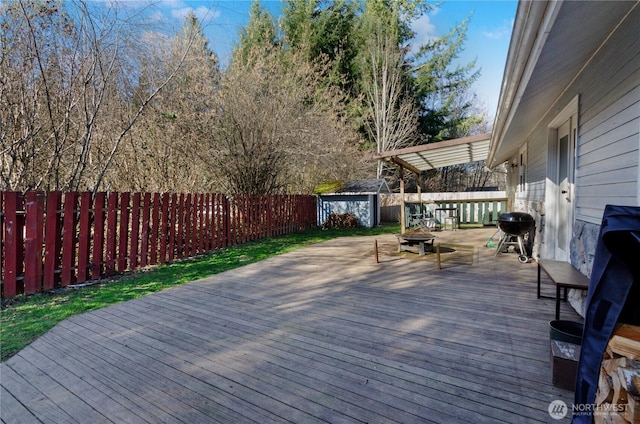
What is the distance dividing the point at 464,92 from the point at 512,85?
55.4 ft

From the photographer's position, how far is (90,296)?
153 inches

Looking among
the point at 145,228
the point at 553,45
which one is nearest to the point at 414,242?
the point at 553,45

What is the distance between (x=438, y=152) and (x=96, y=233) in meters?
7.66

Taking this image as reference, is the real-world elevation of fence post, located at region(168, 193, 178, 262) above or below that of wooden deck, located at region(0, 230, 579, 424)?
above

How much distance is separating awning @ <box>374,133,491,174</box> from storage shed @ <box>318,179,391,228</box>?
7.30 ft

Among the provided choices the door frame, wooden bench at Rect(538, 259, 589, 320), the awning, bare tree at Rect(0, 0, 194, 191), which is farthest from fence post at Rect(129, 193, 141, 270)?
the door frame

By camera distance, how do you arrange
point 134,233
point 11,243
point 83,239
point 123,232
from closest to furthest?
1. point 11,243
2. point 83,239
3. point 123,232
4. point 134,233

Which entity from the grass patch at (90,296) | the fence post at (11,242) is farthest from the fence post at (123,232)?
the fence post at (11,242)

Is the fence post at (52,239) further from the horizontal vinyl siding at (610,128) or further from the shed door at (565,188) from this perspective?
the shed door at (565,188)

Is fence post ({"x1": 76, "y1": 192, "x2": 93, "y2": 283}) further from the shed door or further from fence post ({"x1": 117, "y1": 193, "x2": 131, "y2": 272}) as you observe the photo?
the shed door

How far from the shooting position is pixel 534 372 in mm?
1989

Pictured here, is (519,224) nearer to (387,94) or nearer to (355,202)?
(355,202)

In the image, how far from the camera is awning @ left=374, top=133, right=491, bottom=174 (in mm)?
6906

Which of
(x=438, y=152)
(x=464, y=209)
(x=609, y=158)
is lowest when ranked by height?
(x=464, y=209)
